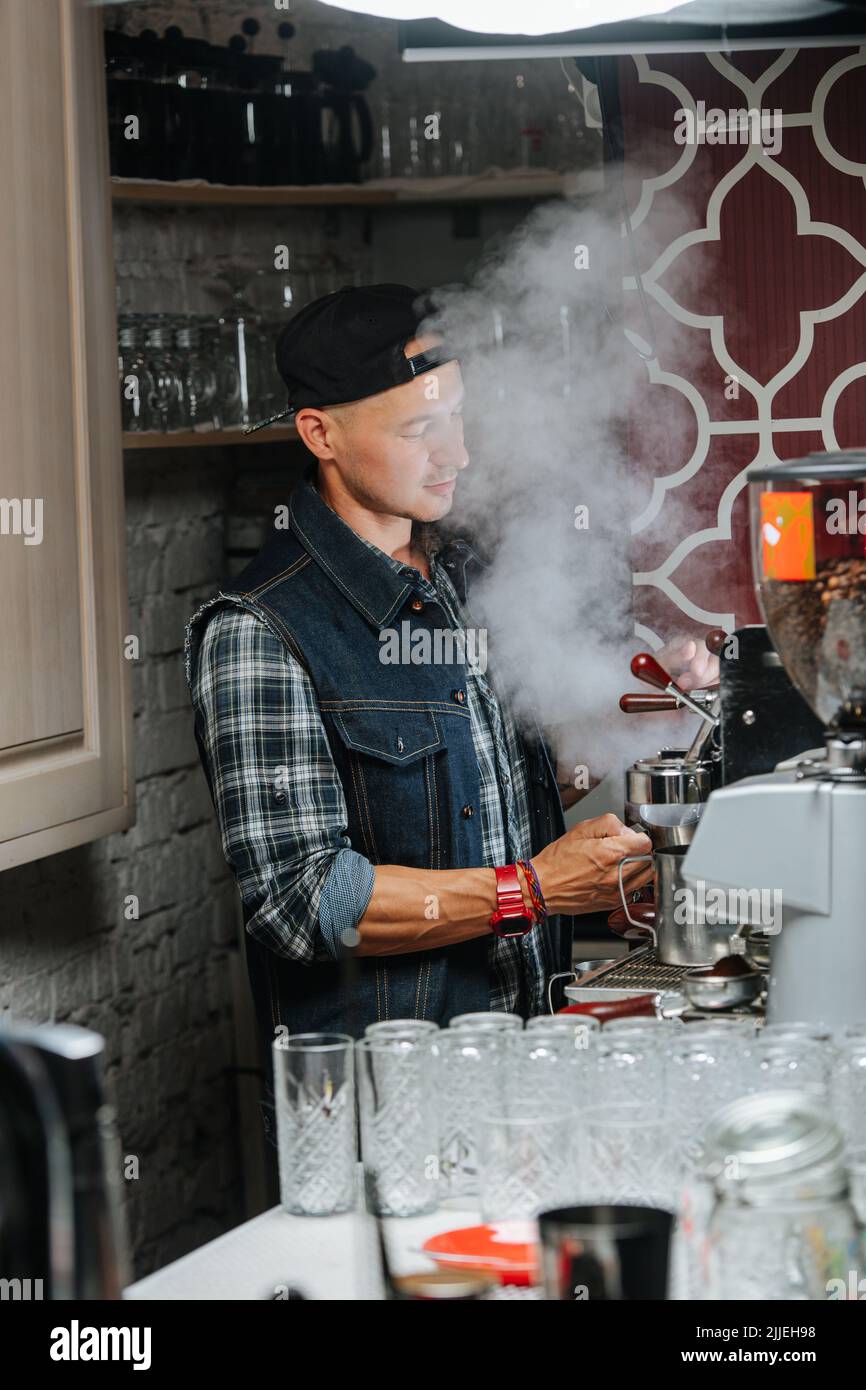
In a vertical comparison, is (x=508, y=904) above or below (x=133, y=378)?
below

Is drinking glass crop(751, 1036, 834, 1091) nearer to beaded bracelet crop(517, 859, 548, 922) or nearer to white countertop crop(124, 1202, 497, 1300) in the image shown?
white countertop crop(124, 1202, 497, 1300)

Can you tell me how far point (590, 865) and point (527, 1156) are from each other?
3.42 feet

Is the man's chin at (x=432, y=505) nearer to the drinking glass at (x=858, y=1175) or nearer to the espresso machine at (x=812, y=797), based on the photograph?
the espresso machine at (x=812, y=797)

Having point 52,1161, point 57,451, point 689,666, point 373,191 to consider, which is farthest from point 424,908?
point 373,191

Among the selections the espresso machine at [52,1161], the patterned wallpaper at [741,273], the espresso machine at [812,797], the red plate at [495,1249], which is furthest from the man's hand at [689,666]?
the espresso machine at [52,1161]

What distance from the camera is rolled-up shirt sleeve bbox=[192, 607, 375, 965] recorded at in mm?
2211

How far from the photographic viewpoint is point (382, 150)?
3812mm

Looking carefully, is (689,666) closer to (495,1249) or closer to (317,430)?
(317,430)

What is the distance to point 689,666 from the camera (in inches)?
98.3

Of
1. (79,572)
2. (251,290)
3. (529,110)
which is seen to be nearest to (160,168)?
(251,290)

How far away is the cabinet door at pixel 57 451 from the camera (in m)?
2.31

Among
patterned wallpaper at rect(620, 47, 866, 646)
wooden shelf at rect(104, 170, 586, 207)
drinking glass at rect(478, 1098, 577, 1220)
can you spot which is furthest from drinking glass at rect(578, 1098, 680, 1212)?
wooden shelf at rect(104, 170, 586, 207)
